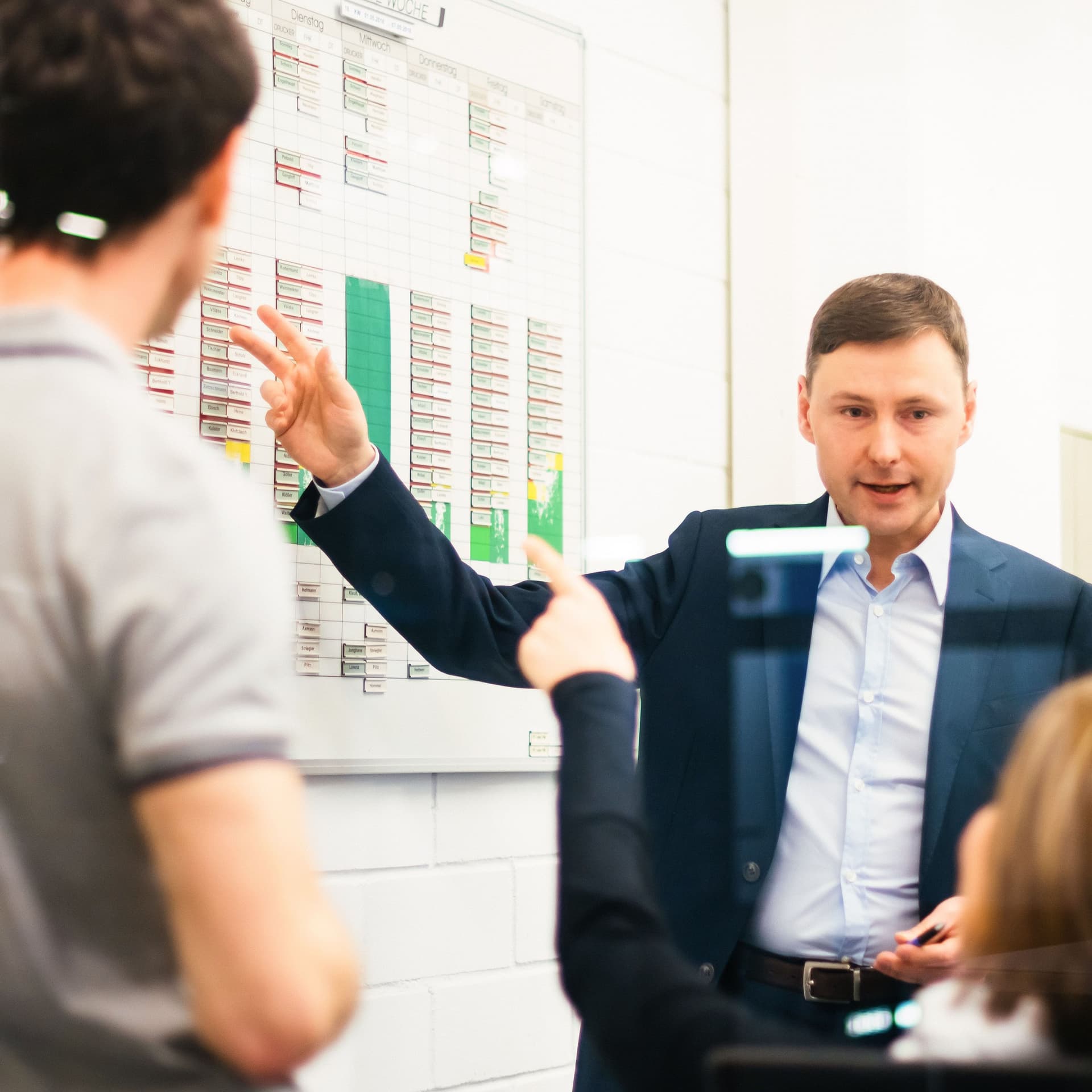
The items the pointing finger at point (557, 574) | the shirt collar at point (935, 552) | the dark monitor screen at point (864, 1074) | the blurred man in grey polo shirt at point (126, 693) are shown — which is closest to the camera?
the blurred man in grey polo shirt at point (126, 693)

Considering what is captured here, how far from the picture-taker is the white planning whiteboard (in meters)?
1.15

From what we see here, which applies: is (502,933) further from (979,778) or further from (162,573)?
(162,573)

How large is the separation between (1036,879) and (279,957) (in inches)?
15.3

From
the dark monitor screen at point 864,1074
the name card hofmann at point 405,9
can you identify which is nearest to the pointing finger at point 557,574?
the dark monitor screen at point 864,1074

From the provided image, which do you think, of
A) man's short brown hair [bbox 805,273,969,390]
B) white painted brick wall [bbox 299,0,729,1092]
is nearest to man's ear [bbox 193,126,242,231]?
man's short brown hair [bbox 805,273,969,390]

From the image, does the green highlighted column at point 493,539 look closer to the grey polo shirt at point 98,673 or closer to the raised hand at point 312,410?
the raised hand at point 312,410

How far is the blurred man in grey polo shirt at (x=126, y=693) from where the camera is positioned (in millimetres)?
447

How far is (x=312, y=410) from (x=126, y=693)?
2.18 feet

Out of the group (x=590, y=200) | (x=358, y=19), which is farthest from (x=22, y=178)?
(x=590, y=200)

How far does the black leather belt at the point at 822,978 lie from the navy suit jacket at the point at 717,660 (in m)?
0.03

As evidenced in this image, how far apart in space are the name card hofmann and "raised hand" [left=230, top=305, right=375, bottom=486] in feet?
1.33

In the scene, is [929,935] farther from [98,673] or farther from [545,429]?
[545,429]

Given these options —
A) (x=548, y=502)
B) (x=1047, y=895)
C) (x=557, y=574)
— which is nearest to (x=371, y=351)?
(x=548, y=502)

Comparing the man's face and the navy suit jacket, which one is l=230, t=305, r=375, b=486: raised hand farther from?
the man's face
